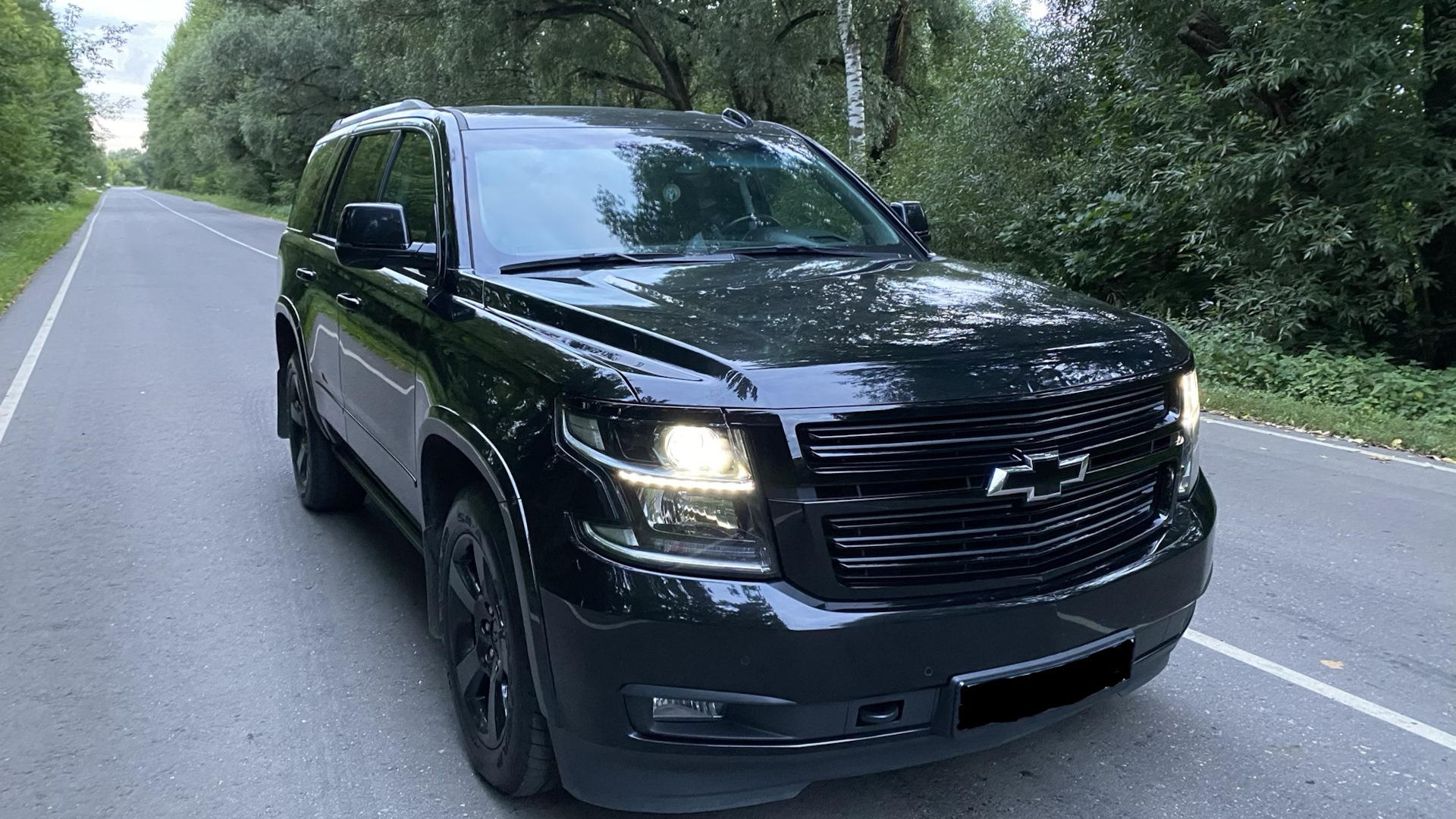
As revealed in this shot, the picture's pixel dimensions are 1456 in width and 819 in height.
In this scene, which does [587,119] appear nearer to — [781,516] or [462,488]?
[462,488]

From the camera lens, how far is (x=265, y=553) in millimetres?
5352

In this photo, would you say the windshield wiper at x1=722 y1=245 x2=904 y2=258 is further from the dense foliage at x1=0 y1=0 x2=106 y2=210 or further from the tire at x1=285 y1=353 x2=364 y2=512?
the dense foliage at x1=0 y1=0 x2=106 y2=210

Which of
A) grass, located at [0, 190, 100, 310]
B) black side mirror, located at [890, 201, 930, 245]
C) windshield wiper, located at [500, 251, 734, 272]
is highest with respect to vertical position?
black side mirror, located at [890, 201, 930, 245]

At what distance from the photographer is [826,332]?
2.76 meters

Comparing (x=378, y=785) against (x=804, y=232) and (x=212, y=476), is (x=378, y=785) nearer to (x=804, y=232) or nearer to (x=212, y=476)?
(x=804, y=232)

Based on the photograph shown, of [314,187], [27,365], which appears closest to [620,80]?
[27,365]

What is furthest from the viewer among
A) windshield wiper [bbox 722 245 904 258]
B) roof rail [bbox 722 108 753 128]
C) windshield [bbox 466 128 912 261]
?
roof rail [bbox 722 108 753 128]

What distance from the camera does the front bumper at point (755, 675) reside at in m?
2.42

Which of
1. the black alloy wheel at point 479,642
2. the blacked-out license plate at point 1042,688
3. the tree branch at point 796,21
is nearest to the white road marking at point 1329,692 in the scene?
the blacked-out license plate at point 1042,688

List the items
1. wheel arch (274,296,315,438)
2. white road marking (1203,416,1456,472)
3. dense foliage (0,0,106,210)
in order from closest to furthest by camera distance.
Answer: wheel arch (274,296,315,438) < white road marking (1203,416,1456,472) < dense foliage (0,0,106,210)

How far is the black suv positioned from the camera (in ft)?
8.04

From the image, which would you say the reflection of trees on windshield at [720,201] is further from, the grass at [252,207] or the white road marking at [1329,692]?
the grass at [252,207]

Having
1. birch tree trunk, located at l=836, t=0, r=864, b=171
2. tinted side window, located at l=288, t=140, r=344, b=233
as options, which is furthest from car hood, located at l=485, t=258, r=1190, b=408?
birch tree trunk, located at l=836, t=0, r=864, b=171

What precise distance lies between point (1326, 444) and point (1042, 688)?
20.7ft
